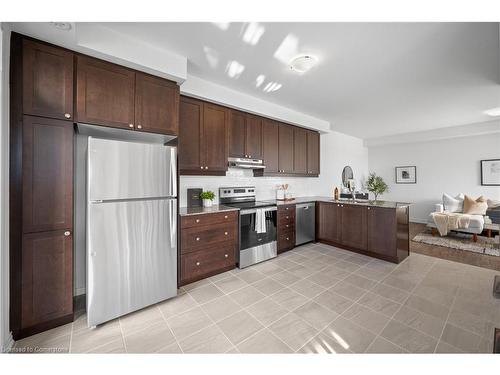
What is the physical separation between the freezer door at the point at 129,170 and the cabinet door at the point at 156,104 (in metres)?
0.30

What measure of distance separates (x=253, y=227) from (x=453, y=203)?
5.54m

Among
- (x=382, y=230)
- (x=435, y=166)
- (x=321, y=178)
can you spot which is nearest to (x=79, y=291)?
(x=382, y=230)

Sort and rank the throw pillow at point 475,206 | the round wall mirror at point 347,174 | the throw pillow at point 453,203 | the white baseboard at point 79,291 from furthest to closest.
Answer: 1. the round wall mirror at point 347,174
2. the throw pillow at point 453,203
3. the throw pillow at point 475,206
4. the white baseboard at point 79,291

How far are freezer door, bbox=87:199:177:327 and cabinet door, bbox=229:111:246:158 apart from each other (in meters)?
1.43

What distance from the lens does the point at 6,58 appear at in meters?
1.56

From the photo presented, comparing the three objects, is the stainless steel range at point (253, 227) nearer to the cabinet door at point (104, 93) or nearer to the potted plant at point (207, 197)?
the potted plant at point (207, 197)

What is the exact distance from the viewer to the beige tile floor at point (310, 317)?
5.27 feet

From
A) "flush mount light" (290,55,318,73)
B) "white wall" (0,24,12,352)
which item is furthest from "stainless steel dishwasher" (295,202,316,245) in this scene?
"white wall" (0,24,12,352)

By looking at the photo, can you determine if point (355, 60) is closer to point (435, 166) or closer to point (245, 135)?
point (245, 135)

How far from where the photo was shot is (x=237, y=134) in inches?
131

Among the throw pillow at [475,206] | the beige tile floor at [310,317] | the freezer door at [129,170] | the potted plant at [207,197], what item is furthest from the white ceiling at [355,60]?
the beige tile floor at [310,317]
